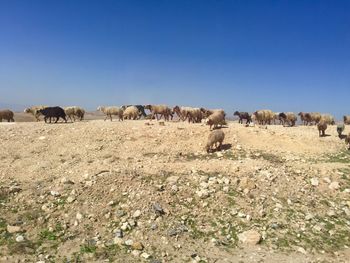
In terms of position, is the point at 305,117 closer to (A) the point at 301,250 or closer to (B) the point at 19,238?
(A) the point at 301,250

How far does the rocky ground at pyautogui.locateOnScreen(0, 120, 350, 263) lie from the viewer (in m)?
10.9

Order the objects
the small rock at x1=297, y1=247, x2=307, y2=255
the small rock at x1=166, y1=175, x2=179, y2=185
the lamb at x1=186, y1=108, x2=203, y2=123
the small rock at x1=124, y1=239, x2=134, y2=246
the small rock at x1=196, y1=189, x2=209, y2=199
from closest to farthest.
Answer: the small rock at x1=297, y1=247, x2=307, y2=255 → the small rock at x1=124, y1=239, x2=134, y2=246 → the small rock at x1=196, y1=189, x2=209, y2=199 → the small rock at x1=166, y1=175, x2=179, y2=185 → the lamb at x1=186, y1=108, x2=203, y2=123

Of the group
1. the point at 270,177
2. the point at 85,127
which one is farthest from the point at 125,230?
the point at 85,127

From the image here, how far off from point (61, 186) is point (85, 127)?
8.66m

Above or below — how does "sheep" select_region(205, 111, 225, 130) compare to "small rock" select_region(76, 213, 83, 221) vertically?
above

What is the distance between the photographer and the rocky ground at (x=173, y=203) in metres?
10.9

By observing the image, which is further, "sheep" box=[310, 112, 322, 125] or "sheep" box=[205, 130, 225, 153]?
"sheep" box=[310, 112, 322, 125]

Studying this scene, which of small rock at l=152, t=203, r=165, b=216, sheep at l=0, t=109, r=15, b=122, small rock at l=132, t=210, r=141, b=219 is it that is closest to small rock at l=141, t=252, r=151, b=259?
small rock at l=132, t=210, r=141, b=219

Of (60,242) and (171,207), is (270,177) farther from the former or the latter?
(60,242)

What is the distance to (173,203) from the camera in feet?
42.5

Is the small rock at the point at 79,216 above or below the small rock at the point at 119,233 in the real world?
above

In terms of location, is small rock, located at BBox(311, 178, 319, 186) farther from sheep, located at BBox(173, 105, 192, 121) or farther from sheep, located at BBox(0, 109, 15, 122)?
sheep, located at BBox(0, 109, 15, 122)

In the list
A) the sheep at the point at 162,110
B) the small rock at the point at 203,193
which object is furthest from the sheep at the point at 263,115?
the small rock at the point at 203,193

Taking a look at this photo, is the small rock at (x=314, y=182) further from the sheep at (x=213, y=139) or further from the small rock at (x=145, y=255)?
the small rock at (x=145, y=255)
